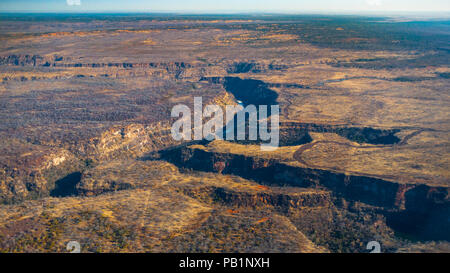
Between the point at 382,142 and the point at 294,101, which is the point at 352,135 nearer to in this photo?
the point at 382,142

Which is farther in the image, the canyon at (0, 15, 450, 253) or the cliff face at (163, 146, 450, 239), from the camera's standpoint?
the cliff face at (163, 146, 450, 239)

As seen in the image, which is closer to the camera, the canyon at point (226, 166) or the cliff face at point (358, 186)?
the canyon at point (226, 166)

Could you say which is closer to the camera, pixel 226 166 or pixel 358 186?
pixel 358 186

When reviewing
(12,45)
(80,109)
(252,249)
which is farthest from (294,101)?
(12,45)

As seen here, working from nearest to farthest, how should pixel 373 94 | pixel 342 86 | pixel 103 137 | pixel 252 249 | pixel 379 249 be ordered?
pixel 252 249, pixel 379 249, pixel 103 137, pixel 373 94, pixel 342 86

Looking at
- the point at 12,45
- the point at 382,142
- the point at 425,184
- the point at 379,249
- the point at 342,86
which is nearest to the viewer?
the point at 379,249

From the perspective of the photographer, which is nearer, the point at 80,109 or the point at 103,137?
the point at 103,137

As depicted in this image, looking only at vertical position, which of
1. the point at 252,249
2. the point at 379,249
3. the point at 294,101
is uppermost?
the point at 294,101

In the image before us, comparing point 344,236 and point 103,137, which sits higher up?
point 103,137

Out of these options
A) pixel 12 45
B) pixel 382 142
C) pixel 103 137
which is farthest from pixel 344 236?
pixel 12 45
